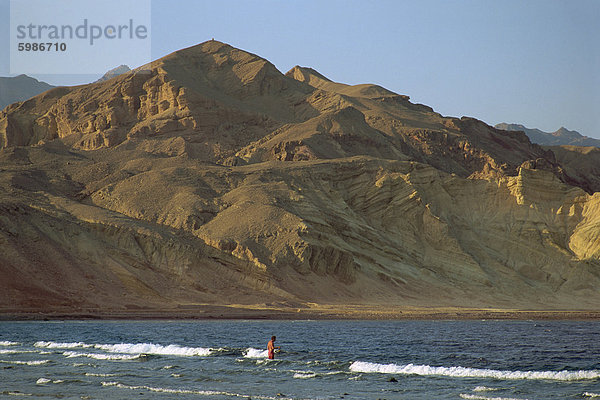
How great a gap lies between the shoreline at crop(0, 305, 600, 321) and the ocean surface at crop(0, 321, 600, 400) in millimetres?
10742

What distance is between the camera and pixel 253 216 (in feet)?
338

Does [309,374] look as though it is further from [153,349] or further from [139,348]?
[139,348]

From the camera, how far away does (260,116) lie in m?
149

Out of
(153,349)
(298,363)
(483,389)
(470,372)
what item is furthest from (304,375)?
(153,349)

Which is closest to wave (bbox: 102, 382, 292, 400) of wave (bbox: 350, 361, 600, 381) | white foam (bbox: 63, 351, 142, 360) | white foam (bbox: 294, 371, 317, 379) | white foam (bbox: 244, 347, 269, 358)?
white foam (bbox: 294, 371, 317, 379)

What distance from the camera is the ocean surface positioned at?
1169 inches

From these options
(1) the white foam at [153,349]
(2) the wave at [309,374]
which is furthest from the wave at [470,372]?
(1) the white foam at [153,349]

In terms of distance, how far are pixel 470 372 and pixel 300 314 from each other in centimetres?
4632

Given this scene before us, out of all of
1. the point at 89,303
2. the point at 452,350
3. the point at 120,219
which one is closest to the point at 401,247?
the point at 120,219

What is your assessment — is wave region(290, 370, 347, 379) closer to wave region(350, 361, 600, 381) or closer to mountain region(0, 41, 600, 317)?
wave region(350, 361, 600, 381)

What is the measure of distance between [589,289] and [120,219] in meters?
58.0

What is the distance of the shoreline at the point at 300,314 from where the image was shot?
245ft

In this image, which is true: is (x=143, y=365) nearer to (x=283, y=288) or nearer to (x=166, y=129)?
(x=283, y=288)

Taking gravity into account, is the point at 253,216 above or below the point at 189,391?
above
